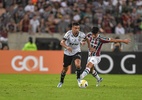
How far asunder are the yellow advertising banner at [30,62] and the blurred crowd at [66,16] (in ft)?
7.07

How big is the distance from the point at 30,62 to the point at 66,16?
14.4 ft

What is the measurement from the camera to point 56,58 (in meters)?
30.6

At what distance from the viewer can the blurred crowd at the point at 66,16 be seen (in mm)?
32219

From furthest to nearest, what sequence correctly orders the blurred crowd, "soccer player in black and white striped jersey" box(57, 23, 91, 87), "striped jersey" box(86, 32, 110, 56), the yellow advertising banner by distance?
the blurred crowd → the yellow advertising banner → "striped jersey" box(86, 32, 110, 56) → "soccer player in black and white striped jersey" box(57, 23, 91, 87)

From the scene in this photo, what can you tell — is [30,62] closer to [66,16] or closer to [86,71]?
[66,16]

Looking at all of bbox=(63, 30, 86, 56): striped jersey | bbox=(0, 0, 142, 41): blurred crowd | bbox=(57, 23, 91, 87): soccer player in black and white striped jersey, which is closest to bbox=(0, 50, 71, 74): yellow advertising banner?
bbox=(0, 0, 142, 41): blurred crowd

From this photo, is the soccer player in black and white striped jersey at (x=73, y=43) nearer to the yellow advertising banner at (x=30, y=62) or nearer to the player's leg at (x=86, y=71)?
the player's leg at (x=86, y=71)

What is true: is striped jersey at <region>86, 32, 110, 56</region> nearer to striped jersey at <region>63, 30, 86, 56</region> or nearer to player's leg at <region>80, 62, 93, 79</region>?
player's leg at <region>80, 62, 93, 79</region>

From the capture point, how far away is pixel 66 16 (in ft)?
108

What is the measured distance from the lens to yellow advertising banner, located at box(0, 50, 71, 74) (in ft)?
98.6

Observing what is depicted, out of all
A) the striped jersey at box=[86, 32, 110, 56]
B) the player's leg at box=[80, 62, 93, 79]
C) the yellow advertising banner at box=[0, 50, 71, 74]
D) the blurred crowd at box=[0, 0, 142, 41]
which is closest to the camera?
the player's leg at box=[80, 62, 93, 79]

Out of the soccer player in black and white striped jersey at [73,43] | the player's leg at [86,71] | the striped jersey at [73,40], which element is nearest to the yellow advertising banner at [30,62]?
the player's leg at [86,71]

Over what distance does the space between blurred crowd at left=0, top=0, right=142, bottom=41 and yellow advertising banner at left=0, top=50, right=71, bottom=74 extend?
7.07 ft

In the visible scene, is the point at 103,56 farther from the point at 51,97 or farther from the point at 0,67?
the point at 51,97
